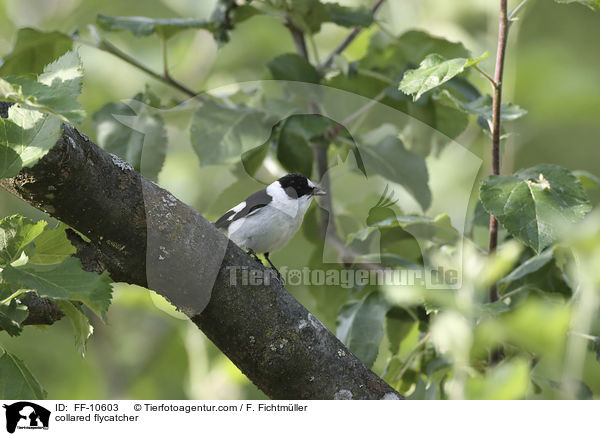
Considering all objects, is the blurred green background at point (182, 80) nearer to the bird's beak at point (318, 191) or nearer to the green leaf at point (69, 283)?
the bird's beak at point (318, 191)

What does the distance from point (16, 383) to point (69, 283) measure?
0.91 feet

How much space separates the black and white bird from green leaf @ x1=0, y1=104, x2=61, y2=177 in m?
0.85

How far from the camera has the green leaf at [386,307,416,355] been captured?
6.47ft

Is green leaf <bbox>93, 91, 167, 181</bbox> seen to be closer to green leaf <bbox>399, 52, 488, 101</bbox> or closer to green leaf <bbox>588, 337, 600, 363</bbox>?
green leaf <bbox>399, 52, 488, 101</bbox>

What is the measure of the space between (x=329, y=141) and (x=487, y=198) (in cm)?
76

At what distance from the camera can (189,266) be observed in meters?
1.32

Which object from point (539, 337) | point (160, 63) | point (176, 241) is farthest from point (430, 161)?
point (539, 337)

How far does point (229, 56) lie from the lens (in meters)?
3.37

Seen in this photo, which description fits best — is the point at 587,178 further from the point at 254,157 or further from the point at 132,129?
the point at 132,129

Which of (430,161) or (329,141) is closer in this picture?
(329,141)

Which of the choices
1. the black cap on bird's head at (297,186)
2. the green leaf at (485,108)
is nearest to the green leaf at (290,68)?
the black cap on bird's head at (297,186)

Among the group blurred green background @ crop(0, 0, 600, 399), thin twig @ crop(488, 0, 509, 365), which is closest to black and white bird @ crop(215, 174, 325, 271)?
thin twig @ crop(488, 0, 509, 365)

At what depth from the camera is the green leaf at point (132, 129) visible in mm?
2029

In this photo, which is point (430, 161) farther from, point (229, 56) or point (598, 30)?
point (598, 30)
